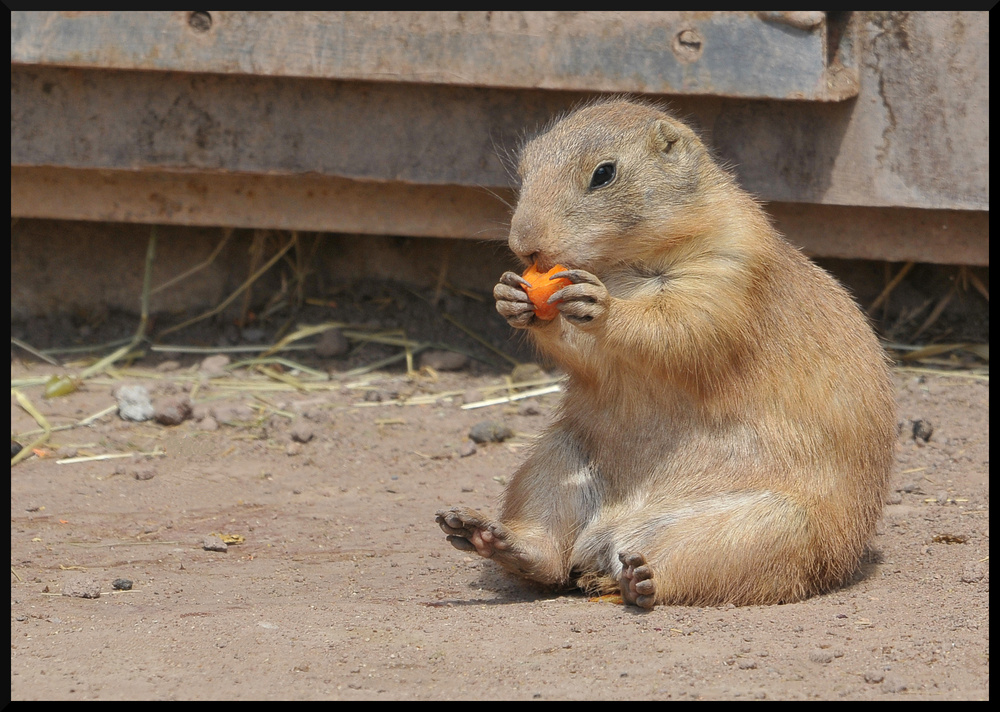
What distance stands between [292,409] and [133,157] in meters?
1.92

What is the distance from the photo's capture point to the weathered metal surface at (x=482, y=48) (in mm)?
6539

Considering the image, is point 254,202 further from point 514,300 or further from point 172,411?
point 514,300

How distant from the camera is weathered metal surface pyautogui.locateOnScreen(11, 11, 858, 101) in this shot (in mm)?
6539

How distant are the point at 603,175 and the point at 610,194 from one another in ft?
0.29

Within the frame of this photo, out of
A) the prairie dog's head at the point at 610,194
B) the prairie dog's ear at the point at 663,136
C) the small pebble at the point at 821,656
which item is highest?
the prairie dog's ear at the point at 663,136

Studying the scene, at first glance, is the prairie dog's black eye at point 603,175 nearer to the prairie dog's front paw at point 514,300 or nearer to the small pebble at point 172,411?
the prairie dog's front paw at point 514,300

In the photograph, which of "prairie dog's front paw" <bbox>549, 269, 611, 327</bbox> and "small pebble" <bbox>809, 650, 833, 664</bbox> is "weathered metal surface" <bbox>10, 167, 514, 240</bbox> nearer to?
"prairie dog's front paw" <bbox>549, 269, 611, 327</bbox>

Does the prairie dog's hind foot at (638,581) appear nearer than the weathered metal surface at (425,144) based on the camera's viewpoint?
Yes

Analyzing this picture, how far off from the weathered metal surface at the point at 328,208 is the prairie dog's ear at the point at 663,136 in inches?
113

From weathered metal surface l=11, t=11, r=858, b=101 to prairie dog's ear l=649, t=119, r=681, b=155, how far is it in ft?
6.56

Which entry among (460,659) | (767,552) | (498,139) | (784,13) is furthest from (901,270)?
(460,659)

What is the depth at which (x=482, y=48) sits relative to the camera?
6.72m

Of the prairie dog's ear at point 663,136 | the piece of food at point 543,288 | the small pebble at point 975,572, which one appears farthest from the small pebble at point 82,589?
the small pebble at point 975,572

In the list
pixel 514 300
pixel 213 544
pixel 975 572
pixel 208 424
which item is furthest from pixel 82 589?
pixel 975 572
